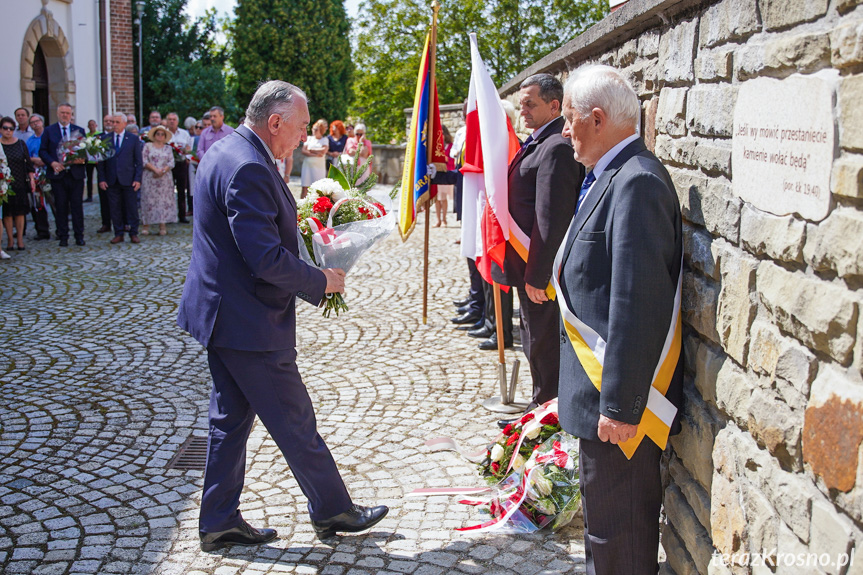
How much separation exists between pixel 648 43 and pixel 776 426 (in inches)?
82.6

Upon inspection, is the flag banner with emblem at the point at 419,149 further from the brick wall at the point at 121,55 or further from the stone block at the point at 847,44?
the brick wall at the point at 121,55

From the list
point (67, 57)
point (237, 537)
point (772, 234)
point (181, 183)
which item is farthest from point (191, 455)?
point (67, 57)

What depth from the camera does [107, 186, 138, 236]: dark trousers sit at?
40.6 feet

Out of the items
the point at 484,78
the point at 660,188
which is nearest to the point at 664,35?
the point at 660,188

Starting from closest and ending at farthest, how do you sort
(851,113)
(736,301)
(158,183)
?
(851,113)
(736,301)
(158,183)

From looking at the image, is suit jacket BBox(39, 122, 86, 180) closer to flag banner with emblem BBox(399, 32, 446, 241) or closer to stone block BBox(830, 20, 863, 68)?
flag banner with emblem BBox(399, 32, 446, 241)

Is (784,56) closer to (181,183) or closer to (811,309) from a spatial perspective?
(811,309)

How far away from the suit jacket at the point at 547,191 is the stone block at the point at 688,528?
167 centimetres

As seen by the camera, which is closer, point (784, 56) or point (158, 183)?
point (784, 56)

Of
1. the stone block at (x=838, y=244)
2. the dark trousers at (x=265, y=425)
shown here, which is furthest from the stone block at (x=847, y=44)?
the dark trousers at (x=265, y=425)

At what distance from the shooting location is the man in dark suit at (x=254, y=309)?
3377 millimetres

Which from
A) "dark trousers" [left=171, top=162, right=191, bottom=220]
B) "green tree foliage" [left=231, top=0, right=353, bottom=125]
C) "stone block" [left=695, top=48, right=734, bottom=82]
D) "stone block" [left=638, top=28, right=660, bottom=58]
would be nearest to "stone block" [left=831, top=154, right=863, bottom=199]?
"stone block" [left=695, top=48, right=734, bottom=82]

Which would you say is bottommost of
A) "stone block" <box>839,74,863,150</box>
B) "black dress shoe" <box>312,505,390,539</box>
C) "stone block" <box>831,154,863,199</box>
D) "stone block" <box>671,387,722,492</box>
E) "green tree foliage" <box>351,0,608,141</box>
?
"black dress shoe" <box>312,505,390,539</box>

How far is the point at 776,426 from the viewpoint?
7.06 feet
